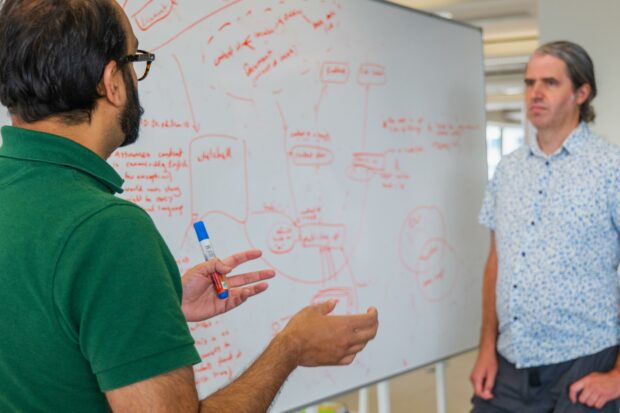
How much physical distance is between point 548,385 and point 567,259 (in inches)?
15.2

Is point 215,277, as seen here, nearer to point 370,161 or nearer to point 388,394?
point 370,161

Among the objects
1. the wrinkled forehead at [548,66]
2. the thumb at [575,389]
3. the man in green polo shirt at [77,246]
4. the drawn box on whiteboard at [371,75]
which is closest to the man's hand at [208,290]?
the man in green polo shirt at [77,246]

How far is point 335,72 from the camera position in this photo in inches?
83.6

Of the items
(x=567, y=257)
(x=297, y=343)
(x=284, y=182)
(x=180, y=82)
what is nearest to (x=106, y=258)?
(x=297, y=343)

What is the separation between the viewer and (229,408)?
0.96m

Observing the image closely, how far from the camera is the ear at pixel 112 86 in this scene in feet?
3.06

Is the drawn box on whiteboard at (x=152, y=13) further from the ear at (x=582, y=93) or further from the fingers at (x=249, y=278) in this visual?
the ear at (x=582, y=93)

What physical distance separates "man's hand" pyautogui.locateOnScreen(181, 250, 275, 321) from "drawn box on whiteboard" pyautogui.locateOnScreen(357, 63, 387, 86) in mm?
1058

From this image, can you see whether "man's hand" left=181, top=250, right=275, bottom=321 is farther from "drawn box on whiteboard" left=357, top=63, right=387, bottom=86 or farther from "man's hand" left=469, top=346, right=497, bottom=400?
"man's hand" left=469, top=346, right=497, bottom=400

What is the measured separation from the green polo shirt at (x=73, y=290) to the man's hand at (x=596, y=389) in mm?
1547

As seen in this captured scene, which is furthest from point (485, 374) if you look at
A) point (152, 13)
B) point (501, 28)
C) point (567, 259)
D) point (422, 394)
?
point (501, 28)

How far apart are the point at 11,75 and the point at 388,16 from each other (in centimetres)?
161

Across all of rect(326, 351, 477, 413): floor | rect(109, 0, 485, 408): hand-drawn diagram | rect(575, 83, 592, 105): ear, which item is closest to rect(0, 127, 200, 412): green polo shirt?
rect(109, 0, 485, 408): hand-drawn diagram

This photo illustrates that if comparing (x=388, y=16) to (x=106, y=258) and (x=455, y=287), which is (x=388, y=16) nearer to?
(x=455, y=287)
